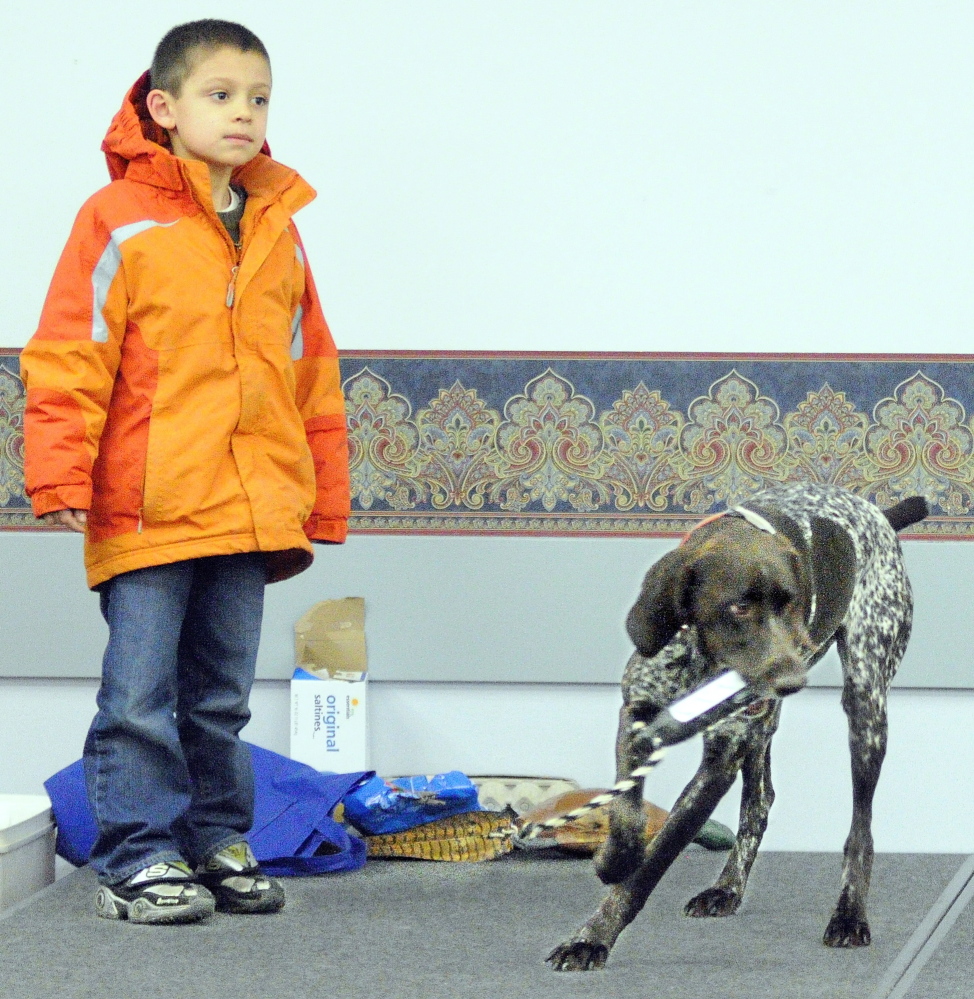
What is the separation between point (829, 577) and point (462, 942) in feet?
2.54

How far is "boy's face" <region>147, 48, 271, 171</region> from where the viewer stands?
2311 millimetres

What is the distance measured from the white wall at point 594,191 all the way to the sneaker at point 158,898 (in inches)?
31.0

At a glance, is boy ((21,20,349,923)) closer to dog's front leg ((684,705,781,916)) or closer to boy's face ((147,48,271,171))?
boy's face ((147,48,271,171))

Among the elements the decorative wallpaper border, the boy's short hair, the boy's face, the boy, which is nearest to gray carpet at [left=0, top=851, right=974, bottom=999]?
the boy

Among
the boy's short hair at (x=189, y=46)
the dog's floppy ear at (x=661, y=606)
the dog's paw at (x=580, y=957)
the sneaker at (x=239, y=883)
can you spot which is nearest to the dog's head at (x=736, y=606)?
the dog's floppy ear at (x=661, y=606)

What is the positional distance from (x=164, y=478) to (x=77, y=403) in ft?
0.58

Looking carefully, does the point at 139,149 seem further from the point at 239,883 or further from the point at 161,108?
the point at 239,883

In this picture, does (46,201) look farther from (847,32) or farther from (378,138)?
(847,32)

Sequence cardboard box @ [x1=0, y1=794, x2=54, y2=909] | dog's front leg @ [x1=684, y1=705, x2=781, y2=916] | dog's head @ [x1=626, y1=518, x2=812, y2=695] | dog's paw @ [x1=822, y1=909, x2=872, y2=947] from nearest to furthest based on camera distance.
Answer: dog's head @ [x1=626, y1=518, x2=812, y2=695], dog's paw @ [x1=822, y1=909, x2=872, y2=947], dog's front leg @ [x1=684, y1=705, x2=781, y2=916], cardboard box @ [x1=0, y1=794, x2=54, y2=909]

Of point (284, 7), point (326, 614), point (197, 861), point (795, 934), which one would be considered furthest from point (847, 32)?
point (197, 861)

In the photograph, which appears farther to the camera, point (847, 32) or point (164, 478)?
point (847, 32)

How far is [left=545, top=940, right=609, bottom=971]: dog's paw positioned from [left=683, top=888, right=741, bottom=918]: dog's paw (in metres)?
0.37

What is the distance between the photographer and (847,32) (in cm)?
303

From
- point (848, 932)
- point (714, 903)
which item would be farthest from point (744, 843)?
point (848, 932)
